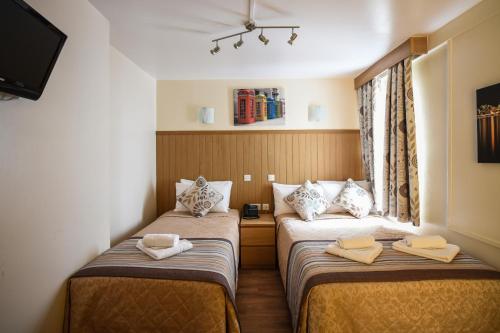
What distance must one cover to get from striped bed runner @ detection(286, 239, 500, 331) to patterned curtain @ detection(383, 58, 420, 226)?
0.75 m

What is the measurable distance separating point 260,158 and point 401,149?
1847 millimetres

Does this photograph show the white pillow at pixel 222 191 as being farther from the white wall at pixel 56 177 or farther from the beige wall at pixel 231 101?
the white wall at pixel 56 177

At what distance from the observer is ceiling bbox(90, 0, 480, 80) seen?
2.13m

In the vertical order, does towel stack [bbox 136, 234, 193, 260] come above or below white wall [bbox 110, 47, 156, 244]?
below

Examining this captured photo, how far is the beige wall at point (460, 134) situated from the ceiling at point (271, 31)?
0.23 metres

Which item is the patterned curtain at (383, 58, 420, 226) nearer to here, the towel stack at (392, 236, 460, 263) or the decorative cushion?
the towel stack at (392, 236, 460, 263)

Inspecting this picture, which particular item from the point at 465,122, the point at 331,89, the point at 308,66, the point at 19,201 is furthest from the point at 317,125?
the point at 19,201

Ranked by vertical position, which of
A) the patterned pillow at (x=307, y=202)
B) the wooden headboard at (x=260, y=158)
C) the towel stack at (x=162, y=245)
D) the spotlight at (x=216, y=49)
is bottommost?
the towel stack at (x=162, y=245)

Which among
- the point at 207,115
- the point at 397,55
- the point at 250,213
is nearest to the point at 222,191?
the point at 250,213

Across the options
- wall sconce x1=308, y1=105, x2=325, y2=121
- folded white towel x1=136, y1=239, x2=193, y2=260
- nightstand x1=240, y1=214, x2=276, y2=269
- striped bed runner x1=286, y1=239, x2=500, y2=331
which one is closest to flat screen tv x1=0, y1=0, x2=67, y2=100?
folded white towel x1=136, y1=239, x2=193, y2=260

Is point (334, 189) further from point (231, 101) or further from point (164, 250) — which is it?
point (164, 250)

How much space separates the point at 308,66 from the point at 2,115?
3.10 m

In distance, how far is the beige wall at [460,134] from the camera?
6.75 ft

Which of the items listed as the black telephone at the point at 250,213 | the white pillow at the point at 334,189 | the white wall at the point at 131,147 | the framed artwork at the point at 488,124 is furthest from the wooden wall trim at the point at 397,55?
the white wall at the point at 131,147
